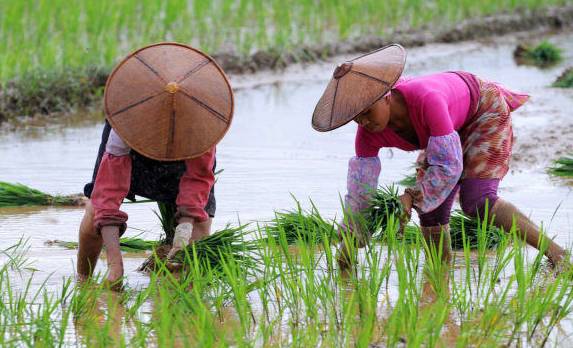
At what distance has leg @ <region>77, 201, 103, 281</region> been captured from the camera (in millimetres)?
3709

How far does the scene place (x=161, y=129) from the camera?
343cm

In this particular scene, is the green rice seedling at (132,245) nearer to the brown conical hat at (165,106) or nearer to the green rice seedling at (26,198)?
the green rice seedling at (26,198)

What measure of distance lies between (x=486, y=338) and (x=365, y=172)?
979mm

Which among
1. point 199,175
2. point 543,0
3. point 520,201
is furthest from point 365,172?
point 543,0

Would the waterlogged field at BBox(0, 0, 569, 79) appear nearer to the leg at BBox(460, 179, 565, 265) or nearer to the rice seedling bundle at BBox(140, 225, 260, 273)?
the rice seedling bundle at BBox(140, 225, 260, 273)

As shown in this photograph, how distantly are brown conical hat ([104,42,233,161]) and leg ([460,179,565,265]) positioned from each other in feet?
3.16

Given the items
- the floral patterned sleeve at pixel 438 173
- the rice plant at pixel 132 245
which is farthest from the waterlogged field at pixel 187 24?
the floral patterned sleeve at pixel 438 173

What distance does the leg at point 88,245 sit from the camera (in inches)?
146

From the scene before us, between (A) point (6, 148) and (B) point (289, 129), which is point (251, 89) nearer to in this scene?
(B) point (289, 129)

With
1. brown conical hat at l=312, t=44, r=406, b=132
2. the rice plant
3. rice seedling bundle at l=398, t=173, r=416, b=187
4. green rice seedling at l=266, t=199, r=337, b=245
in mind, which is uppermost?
brown conical hat at l=312, t=44, r=406, b=132

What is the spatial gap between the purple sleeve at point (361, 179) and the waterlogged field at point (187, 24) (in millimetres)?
4012

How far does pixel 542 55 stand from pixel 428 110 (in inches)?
267

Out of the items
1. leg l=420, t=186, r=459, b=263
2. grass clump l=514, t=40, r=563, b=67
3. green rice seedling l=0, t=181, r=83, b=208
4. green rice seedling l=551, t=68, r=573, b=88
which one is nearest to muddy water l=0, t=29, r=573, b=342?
green rice seedling l=0, t=181, r=83, b=208

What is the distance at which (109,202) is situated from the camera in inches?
141
